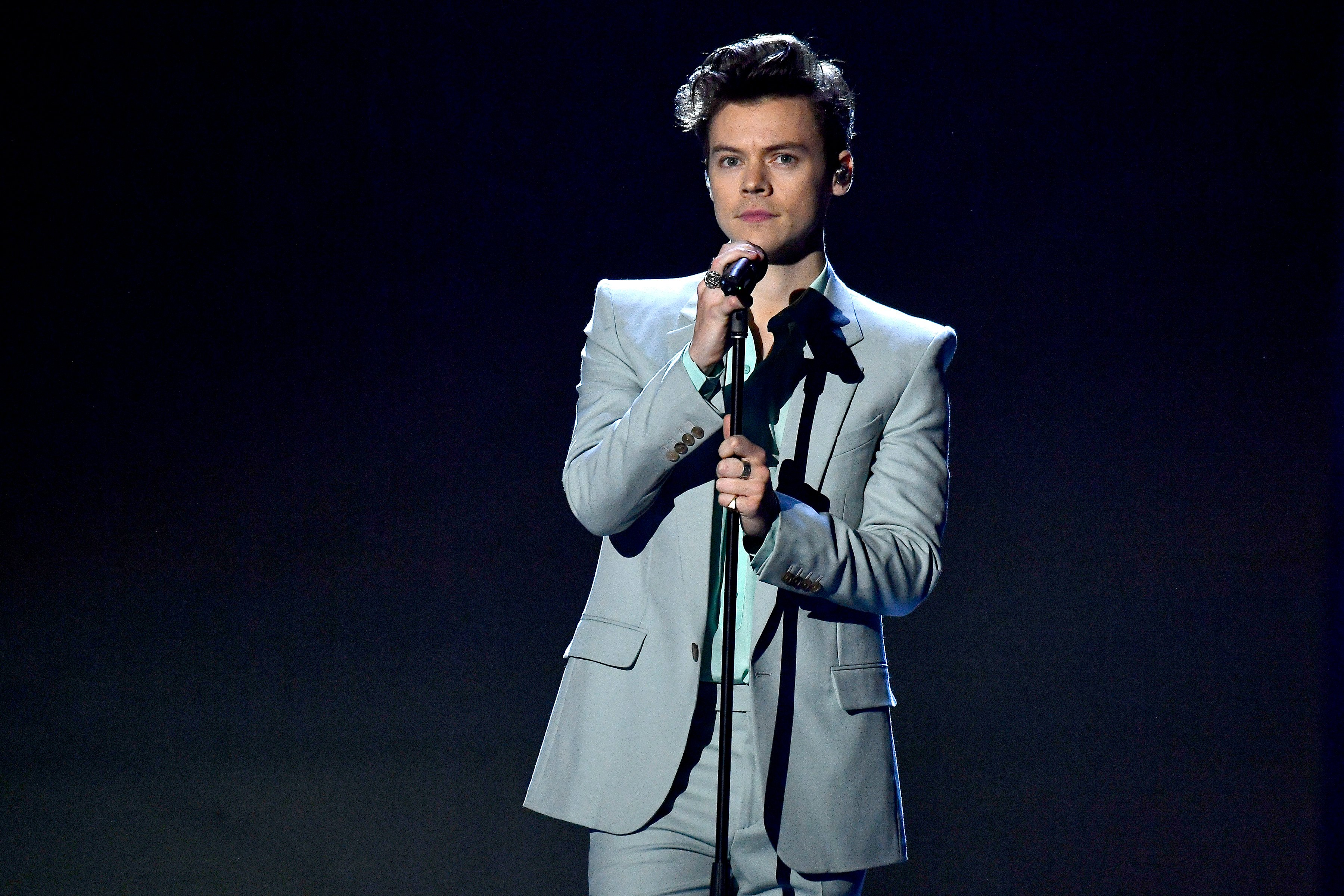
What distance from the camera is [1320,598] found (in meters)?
3.30

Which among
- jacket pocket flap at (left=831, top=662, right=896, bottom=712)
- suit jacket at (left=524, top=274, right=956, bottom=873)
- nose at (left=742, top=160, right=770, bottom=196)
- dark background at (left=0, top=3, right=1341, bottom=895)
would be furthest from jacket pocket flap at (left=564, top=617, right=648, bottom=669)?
dark background at (left=0, top=3, right=1341, bottom=895)

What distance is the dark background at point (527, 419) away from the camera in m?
2.96

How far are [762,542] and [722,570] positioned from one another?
157 millimetres

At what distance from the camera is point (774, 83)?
70.3 inches

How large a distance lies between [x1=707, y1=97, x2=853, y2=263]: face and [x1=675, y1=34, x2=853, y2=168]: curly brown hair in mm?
13

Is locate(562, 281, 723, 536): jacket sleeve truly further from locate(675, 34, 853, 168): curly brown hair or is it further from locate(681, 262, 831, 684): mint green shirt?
locate(675, 34, 853, 168): curly brown hair

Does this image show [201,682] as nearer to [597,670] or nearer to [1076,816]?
[597,670]

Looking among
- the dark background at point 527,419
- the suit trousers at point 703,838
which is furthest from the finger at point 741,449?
the dark background at point 527,419

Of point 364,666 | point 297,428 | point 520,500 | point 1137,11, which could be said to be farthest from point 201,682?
point 1137,11

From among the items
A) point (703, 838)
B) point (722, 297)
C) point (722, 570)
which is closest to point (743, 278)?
point (722, 297)

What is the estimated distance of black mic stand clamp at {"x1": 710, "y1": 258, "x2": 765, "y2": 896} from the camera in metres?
1.46

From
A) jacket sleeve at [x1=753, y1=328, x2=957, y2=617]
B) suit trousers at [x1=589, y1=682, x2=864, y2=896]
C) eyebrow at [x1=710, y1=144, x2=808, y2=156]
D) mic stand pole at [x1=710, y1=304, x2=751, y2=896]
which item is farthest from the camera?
eyebrow at [x1=710, y1=144, x2=808, y2=156]

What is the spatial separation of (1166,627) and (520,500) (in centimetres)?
161

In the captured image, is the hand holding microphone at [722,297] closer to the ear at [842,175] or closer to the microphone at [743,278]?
the microphone at [743,278]
